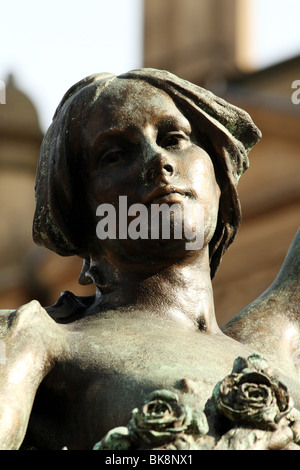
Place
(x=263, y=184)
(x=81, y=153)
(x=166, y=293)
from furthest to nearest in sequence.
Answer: (x=263, y=184), (x=81, y=153), (x=166, y=293)

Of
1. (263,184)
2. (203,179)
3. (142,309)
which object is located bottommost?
(263,184)

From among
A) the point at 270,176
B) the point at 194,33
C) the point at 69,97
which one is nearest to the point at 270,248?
the point at 270,176

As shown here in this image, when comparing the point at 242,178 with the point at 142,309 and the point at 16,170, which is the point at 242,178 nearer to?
the point at 16,170

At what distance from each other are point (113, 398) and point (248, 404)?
0.52 meters

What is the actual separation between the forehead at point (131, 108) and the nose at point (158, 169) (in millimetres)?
177

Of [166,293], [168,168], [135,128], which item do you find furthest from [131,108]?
[166,293]

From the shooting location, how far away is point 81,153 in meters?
6.97

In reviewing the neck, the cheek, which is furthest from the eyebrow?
the neck

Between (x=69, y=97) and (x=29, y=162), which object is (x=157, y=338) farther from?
(x=29, y=162)

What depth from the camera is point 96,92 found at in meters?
6.98

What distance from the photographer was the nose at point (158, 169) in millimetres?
6680

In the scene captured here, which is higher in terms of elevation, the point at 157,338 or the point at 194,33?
the point at 157,338

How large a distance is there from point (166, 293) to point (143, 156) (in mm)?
499

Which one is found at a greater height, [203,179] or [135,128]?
[135,128]
